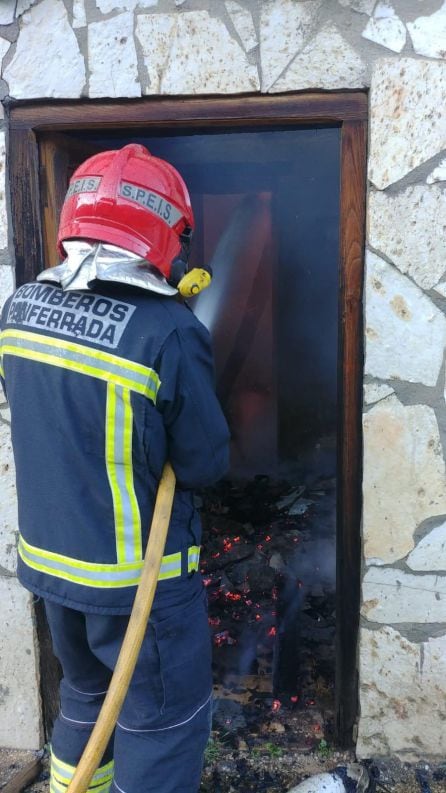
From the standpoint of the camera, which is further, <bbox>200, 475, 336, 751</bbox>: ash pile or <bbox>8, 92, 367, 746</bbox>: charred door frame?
<bbox>200, 475, 336, 751</bbox>: ash pile

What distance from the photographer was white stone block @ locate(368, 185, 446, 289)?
278 centimetres

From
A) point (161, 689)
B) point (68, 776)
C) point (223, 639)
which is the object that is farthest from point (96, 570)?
point (223, 639)

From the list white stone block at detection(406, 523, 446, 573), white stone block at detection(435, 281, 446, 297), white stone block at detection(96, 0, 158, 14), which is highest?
white stone block at detection(96, 0, 158, 14)

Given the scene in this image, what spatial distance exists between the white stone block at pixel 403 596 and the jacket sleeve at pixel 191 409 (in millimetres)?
1141

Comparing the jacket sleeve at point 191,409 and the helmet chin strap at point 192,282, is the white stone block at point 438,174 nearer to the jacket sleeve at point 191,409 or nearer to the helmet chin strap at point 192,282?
the helmet chin strap at point 192,282

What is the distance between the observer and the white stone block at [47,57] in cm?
289

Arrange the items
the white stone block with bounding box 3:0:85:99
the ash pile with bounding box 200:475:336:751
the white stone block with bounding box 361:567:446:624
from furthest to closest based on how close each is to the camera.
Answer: the ash pile with bounding box 200:475:336:751 → the white stone block with bounding box 361:567:446:624 → the white stone block with bounding box 3:0:85:99

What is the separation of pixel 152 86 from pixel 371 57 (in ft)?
3.05

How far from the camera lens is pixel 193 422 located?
87.2 inches

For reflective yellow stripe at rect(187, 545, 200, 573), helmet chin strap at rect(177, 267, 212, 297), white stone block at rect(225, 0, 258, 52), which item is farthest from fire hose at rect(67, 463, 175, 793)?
white stone block at rect(225, 0, 258, 52)

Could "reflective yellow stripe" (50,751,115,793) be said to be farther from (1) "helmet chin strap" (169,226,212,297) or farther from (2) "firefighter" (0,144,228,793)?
(1) "helmet chin strap" (169,226,212,297)

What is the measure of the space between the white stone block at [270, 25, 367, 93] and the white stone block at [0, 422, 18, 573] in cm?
206

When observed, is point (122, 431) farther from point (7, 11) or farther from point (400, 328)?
point (7, 11)

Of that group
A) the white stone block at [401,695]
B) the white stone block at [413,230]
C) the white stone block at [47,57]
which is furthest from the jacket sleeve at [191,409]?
the white stone block at [47,57]
